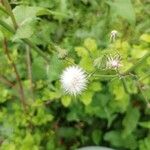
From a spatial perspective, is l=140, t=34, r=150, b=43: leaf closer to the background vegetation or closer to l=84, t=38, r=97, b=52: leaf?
the background vegetation

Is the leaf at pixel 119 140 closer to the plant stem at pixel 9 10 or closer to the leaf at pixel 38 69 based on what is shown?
the leaf at pixel 38 69

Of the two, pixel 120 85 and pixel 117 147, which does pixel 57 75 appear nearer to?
pixel 120 85

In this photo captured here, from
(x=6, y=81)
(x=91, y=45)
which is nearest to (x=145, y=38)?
(x=91, y=45)

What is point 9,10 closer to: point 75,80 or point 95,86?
point 75,80

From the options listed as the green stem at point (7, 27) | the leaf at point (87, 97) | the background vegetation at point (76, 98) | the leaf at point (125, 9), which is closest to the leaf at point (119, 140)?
the background vegetation at point (76, 98)

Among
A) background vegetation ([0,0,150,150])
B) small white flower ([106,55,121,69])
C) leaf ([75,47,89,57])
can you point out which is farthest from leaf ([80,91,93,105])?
small white flower ([106,55,121,69])

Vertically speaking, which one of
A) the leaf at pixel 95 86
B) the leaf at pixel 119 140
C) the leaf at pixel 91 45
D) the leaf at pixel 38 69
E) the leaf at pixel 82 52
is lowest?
the leaf at pixel 119 140

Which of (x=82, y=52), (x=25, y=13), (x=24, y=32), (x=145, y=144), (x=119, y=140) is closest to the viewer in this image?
(x=24, y=32)

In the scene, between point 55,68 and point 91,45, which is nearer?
A: point 55,68
